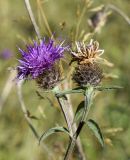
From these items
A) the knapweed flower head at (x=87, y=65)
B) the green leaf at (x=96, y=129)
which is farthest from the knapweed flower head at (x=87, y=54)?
the green leaf at (x=96, y=129)

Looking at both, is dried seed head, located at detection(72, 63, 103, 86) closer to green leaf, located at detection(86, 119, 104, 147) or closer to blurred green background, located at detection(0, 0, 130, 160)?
green leaf, located at detection(86, 119, 104, 147)

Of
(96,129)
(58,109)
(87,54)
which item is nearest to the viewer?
(96,129)

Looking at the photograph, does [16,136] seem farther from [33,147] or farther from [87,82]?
[87,82]

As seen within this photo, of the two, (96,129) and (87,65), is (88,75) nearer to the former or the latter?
(87,65)

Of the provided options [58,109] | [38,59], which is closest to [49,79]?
[38,59]

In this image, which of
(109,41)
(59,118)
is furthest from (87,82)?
(109,41)

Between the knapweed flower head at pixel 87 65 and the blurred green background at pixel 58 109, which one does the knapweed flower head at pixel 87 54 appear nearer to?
the knapweed flower head at pixel 87 65
